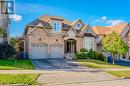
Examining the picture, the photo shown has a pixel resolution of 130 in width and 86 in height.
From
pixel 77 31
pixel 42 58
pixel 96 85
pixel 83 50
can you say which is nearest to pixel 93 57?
pixel 83 50

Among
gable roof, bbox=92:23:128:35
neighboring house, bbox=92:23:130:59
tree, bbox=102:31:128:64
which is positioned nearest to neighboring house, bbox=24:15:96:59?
tree, bbox=102:31:128:64

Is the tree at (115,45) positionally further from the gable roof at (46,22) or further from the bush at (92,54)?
the gable roof at (46,22)

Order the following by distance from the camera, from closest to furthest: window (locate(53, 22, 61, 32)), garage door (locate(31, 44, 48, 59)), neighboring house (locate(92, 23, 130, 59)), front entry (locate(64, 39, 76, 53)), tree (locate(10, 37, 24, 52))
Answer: garage door (locate(31, 44, 48, 59)) → window (locate(53, 22, 61, 32)) → front entry (locate(64, 39, 76, 53)) → neighboring house (locate(92, 23, 130, 59)) → tree (locate(10, 37, 24, 52))

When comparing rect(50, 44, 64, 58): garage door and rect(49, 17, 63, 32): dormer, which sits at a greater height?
rect(49, 17, 63, 32): dormer

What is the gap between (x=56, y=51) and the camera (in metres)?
40.2

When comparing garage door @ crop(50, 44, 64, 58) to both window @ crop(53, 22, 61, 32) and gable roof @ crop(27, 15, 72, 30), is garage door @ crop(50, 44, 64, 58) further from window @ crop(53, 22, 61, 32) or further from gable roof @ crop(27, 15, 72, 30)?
gable roof @ crop(27, 15, 72, 30)

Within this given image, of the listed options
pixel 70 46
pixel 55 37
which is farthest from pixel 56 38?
pixel 70 46

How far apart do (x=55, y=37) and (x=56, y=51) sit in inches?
89.8

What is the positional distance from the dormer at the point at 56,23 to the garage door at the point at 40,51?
11.3 feet

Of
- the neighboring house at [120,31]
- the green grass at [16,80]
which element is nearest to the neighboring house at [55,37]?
the neighboring house at [120,31]

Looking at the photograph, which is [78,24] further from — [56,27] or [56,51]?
[56,51]

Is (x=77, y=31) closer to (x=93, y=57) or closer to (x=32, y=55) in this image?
(x=93, y=57)

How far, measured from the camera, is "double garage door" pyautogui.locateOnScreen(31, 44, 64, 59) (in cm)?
3847

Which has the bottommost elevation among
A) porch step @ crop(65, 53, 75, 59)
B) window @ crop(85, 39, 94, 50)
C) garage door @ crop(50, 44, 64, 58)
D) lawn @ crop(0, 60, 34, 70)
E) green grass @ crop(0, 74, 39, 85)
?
green grass @ crop(0, 74, 39, 85)
